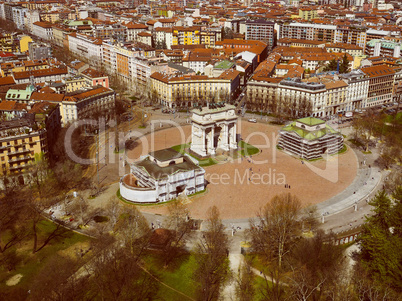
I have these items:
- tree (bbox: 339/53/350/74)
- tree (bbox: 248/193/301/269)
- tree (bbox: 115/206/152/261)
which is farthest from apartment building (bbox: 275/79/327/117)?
tree (bbox: 115/206/152/261)

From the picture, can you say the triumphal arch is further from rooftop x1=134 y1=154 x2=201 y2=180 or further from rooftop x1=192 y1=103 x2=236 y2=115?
rooftop x1=134 y1=154 x2=201 y2=180

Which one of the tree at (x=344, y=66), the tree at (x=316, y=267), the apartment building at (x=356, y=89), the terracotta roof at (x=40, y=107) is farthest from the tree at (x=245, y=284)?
the tree at (x=344, y=66)

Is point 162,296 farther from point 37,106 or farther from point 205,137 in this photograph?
point 37,106

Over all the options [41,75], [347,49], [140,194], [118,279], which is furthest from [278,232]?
[347,49]

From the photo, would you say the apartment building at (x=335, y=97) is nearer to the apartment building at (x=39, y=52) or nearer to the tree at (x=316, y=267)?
the tree at (x=316, y=267)

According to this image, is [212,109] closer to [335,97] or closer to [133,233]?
[335,97]

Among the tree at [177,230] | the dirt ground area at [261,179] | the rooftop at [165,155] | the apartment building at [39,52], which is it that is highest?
the apartment building at [39,52]
